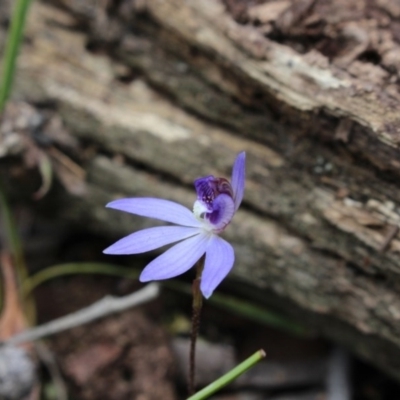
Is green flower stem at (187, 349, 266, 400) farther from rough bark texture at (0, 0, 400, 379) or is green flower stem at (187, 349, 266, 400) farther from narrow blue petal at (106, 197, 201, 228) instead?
rough bark texture at (0, 0, 400, 379)

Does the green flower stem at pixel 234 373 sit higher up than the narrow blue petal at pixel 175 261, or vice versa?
the narrow blue petal at pixel 175 261

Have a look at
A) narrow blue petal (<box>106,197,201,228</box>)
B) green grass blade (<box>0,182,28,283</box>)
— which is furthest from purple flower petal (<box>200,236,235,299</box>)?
green grass blade (<box>0,182,28,283</box>)

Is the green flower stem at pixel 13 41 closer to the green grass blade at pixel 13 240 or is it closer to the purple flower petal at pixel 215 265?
the green grass blade at pixel 13 240

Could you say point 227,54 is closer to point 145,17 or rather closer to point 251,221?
point 145,17

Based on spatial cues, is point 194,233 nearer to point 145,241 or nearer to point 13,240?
point 145,241

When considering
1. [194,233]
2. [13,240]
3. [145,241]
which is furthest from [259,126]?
[13,240]

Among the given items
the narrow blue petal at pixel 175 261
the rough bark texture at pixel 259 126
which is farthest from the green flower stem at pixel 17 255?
the narrow blue petal at pixel 175 261
